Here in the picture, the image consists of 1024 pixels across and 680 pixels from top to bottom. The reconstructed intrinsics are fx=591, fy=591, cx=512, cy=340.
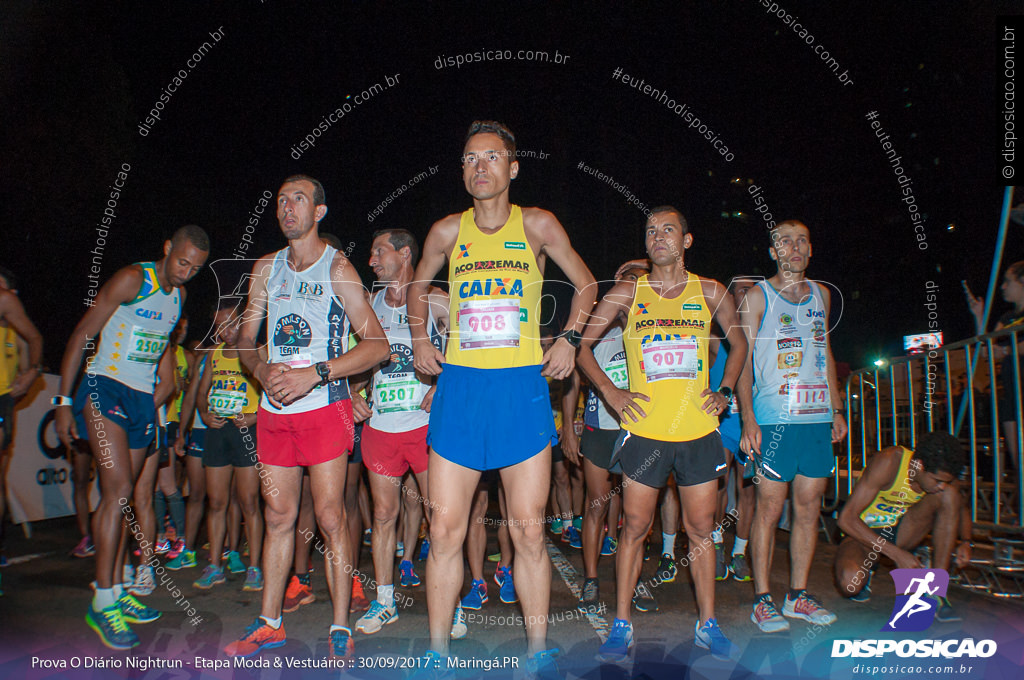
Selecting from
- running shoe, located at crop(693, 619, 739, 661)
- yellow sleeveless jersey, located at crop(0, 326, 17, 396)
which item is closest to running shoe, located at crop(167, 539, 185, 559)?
yellow sleeveless jersey, located at crop(0, 326, 17, 396)

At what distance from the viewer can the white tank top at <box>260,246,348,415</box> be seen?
3338mm

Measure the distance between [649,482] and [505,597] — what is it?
1.61m

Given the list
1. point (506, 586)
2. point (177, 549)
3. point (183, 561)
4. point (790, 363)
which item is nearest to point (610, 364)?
point (790, 363)

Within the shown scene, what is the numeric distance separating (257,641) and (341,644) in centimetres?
43

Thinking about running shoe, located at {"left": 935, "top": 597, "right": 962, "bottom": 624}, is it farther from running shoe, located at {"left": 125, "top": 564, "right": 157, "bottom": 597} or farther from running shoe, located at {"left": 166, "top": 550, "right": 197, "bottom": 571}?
running shoe, located at {"left": 166, "top": 550, "right": 197, "bottom": 571}

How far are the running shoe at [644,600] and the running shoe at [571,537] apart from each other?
6.26 feet

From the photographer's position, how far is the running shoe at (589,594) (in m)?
4.12

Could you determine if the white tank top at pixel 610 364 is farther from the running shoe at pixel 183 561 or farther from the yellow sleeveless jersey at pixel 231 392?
the running shoe at pixel 183 561

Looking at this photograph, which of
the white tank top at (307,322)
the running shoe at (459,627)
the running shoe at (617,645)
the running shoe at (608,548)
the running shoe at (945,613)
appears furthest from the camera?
the running shoe at (608,548)

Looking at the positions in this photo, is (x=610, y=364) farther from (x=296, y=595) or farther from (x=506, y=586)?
(x=296, y=595)

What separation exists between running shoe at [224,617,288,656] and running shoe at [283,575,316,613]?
83 centimetres

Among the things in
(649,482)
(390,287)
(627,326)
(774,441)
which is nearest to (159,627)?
(390,287)

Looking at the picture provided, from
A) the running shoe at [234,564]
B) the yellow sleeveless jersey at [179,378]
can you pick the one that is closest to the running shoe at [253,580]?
the running shoe at [234,564]

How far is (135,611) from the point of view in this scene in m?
3.69
